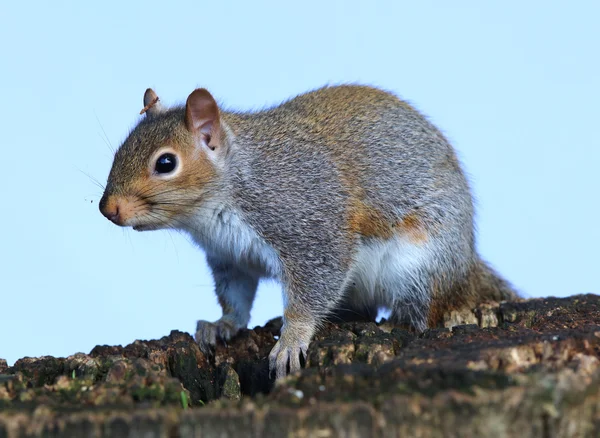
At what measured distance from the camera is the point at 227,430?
6.43 feet

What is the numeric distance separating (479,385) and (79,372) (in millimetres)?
1706

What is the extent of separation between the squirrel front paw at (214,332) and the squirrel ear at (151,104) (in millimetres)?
1419

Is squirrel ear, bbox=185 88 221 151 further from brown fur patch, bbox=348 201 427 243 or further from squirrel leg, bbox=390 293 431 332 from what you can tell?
squirrel leg, bbox=390 293 431 332

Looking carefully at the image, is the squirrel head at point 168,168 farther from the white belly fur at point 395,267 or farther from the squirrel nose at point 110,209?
the white belly fur at point 395,267

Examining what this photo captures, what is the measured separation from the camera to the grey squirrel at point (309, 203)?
434 cm

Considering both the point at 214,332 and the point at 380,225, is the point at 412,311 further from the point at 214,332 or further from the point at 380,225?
the point at 214,332

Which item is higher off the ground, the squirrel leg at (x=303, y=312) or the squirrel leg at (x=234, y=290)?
the squirrel leg at (x=234, y=290)

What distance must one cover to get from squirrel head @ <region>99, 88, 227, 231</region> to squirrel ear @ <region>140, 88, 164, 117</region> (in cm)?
30

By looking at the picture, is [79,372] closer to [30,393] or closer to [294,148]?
[30,393]

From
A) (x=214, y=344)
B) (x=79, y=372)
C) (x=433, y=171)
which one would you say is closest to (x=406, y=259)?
(x=433, y=171)

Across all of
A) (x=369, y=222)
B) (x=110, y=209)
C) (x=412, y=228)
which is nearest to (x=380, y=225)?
(x=369, y=222)

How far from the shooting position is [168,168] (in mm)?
4352

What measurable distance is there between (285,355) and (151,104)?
198 cm

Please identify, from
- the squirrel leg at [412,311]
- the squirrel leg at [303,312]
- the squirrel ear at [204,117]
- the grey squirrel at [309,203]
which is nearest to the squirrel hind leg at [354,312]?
the grey squirrel at [309,203]
